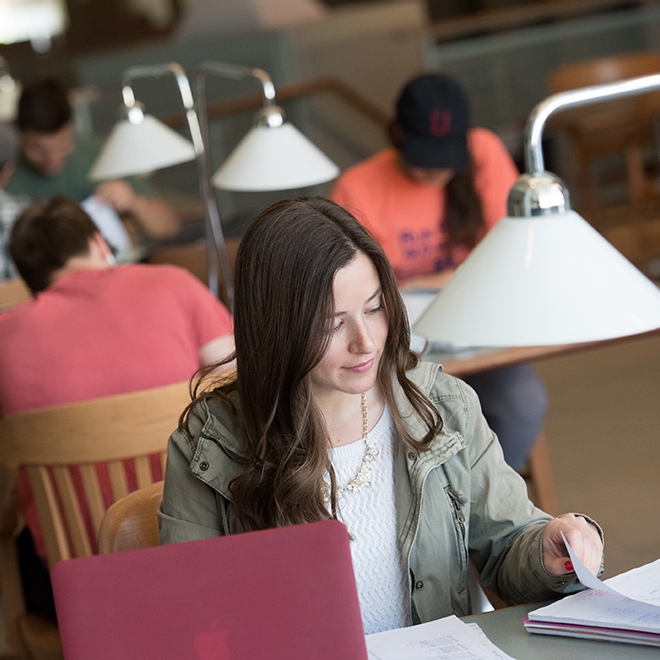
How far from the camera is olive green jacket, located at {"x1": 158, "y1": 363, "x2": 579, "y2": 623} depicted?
1320 mm

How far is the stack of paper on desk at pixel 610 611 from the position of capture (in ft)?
3.47

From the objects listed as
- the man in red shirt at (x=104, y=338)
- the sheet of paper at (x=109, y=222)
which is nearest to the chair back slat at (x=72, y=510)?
the man in red shirt at (x=104, y=338)

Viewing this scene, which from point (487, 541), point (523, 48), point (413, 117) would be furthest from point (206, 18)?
point (487, 541)

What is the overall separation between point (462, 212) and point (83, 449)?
1.52 meters

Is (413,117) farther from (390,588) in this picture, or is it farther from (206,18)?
(206,18)

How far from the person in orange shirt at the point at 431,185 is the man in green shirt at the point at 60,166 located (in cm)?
101

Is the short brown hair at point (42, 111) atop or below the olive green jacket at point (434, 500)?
atop

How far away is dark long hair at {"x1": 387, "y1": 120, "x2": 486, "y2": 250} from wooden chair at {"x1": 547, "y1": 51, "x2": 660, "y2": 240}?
292cm

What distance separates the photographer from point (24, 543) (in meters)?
2.12

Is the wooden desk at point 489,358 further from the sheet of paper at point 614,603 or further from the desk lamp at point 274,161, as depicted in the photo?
the sheet of paper at point 614,603

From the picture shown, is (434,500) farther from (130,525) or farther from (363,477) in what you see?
(130,525)

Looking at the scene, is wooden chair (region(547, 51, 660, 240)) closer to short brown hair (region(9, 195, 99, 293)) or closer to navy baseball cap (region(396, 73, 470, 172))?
navy baseball cap (region(396, 73, 470, 172))

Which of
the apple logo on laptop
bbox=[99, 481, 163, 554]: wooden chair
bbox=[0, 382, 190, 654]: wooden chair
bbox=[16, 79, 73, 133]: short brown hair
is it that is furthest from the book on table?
bbox=[16, 79, 73, 133]: short brown hair

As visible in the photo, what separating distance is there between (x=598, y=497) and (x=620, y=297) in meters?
2.17
